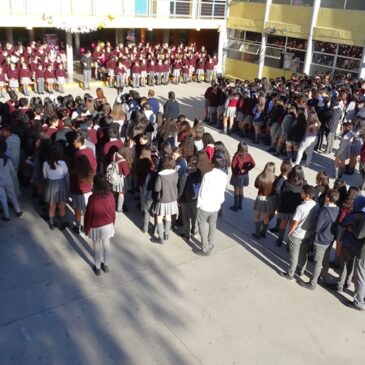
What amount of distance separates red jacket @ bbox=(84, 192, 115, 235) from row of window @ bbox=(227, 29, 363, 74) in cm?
1470

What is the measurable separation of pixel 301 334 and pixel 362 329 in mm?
839

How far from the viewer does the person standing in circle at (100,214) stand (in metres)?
5.50

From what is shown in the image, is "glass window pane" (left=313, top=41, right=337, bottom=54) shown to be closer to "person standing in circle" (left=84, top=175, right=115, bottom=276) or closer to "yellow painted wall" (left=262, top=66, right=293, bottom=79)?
"yellow painted wall" (left=262, top=66, right=293, bottom=79)

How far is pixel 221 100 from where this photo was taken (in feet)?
43.4

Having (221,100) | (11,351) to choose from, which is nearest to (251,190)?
(221,100)

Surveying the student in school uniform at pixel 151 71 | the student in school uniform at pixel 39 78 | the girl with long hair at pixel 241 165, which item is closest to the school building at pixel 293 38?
the student in school uniform at pixel 151 71

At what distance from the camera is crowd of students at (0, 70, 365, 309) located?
5.67m

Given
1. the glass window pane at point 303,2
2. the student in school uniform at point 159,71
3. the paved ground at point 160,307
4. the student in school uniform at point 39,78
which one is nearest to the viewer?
the paved ground at point 160,307

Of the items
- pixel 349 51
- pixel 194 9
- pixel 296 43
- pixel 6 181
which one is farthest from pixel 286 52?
pixel 6 181

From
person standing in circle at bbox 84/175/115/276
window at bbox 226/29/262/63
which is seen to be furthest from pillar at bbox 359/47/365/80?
person standing in circle at bbox 84/175/115/276

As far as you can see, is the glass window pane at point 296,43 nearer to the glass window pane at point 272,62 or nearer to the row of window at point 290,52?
the row of window at point 290,52

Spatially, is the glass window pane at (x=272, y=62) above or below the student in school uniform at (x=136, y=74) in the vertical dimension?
above

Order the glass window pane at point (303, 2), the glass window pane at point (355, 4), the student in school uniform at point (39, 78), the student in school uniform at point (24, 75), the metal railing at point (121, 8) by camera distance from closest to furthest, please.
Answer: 1. the student in school uniform at point (24, 75)
2. the student in school uniform at point (39, 78)
3. the glass window pane at point (355, 4)
4. the metal railing at point (121, 8)
5. the glass window pane at point (303, 2)

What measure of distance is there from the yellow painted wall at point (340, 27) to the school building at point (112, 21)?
5941 mm
